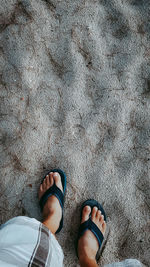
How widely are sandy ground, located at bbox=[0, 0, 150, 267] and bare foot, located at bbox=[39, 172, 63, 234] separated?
48 mm

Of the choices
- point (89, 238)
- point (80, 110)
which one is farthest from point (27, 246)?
point (80, 110)

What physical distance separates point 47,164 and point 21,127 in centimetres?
29

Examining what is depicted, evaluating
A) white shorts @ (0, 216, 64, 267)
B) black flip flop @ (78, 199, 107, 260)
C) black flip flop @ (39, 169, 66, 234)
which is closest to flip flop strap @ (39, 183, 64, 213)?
black flip flop @ (39, 169, 66, 234)

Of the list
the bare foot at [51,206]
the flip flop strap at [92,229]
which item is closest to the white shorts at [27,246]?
the bare foot at [51,206]

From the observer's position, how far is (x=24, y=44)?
1554mm

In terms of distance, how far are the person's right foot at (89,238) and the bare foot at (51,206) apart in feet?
0.56

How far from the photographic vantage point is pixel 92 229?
149 cm

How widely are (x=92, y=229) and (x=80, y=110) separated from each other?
0.76 m

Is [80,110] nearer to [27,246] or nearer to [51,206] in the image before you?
[51,206]

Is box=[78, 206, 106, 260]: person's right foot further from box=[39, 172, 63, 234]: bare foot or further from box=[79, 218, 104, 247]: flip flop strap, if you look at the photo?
box=[39, 172, 63, 234]: bare foot

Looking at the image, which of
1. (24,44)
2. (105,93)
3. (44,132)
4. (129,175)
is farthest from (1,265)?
(24,44)

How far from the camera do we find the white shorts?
98 cm

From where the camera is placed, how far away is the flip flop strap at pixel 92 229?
1457mm

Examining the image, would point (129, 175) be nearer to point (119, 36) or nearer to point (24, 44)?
point (119, 36)
